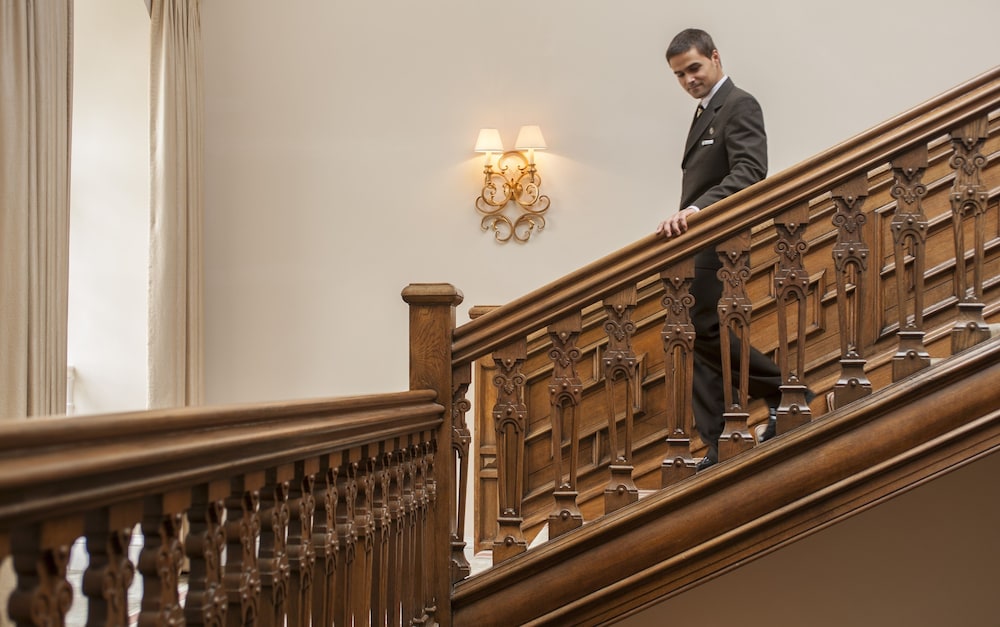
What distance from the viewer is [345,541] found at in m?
2.10

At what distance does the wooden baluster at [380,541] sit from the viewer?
2.31m

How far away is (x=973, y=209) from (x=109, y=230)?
5007 mm

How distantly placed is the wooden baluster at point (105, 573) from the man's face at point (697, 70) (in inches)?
98.7

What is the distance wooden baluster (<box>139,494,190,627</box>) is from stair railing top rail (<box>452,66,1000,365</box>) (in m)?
1.61

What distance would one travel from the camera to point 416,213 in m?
5.87

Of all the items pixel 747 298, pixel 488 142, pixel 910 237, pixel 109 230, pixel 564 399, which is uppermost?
pixel 488 142

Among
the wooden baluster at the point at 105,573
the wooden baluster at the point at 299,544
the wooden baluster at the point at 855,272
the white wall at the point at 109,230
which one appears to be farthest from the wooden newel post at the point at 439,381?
the white wall at the point at 109,230

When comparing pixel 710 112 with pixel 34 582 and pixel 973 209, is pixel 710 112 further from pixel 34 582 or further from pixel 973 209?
pixel 34 582

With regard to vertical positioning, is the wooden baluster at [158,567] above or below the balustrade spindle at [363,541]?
above

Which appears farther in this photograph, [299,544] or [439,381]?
[439,381]

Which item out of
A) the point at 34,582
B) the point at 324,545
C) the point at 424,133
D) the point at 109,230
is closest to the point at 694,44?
the point at 324,545

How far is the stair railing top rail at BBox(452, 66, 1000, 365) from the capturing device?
2.72 m

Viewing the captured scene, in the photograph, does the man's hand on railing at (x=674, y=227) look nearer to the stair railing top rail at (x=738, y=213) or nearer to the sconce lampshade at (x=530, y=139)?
the stair railing top rail at (x=738, y=213)

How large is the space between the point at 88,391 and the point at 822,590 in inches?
177
